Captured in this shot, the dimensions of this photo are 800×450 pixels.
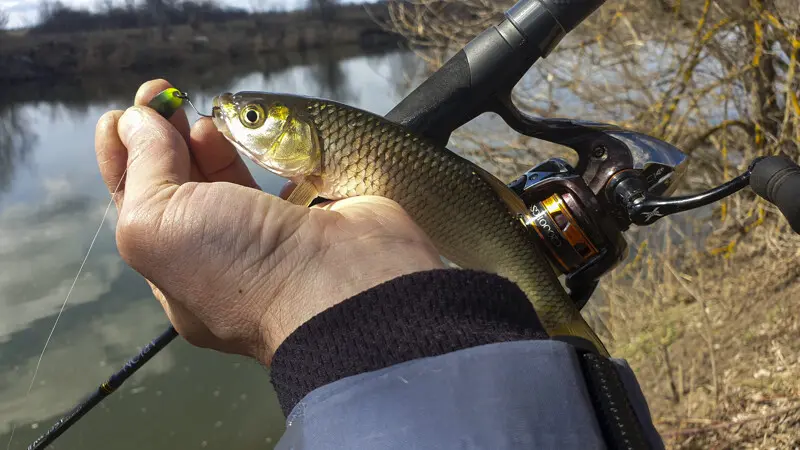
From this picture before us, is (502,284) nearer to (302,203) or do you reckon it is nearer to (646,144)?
(302,203)

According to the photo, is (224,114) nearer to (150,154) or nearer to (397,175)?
(150,154)

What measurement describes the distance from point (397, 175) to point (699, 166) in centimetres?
542

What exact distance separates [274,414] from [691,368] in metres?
3.83

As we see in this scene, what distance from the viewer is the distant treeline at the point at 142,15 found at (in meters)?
37.6

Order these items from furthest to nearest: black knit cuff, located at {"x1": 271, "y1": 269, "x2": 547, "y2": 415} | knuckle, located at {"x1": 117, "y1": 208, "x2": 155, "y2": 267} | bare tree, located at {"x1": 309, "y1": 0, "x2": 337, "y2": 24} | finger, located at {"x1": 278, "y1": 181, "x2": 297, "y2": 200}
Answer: bare tree, located at {"x1": 309, "y1": 0, "x2": 337, "y2": 24} < finger, located at {"x1": 278, "y1": 181, "x2": 297, "y2": 200} < knuckle, located at {"x1": 117, "y1": 208, "x2": 155, "y2": 267} < black knit cuff, located at {"x1": 271, "y1": 269, "x2": 547, "y2": 415}

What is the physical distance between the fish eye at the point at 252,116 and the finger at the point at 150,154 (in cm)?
22

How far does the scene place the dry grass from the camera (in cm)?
443

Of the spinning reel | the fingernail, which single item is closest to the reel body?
the spinning reel

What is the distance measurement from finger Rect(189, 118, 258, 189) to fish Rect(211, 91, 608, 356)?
0.19 feet

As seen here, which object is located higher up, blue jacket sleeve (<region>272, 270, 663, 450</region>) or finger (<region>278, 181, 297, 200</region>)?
finger (<region>278, 181, 297, 200</region>)

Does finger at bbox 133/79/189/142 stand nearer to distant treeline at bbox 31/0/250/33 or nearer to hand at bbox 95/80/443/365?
hand at bbox 95/80/443/365

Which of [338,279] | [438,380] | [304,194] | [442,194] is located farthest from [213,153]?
[438,380]

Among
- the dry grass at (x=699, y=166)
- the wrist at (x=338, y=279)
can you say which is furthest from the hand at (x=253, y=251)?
the dry grass at (x=699, y=166)

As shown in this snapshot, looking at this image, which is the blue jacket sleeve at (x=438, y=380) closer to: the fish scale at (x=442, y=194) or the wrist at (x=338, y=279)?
the wrist at (x=338, y=279)
